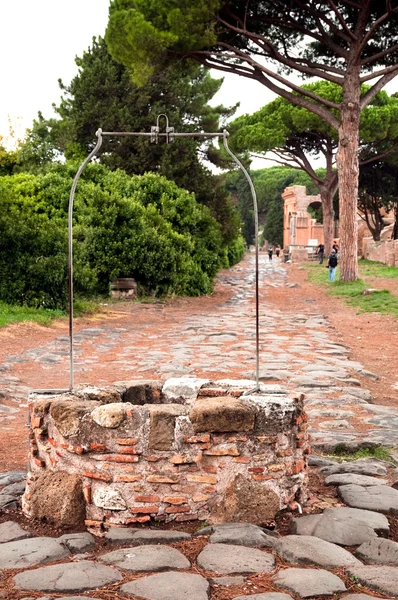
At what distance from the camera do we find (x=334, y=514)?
405cm

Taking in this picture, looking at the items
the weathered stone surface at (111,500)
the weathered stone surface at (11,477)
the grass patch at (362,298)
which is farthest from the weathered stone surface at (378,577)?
the grass patch at (362,298)

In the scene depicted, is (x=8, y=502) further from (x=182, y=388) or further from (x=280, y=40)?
(x=280, y=40)

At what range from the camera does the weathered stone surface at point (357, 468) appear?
493 cm

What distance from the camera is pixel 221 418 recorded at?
4070 mm

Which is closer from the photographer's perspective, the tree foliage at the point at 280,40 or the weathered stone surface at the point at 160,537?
the weathered stone surface at the point at 160,537

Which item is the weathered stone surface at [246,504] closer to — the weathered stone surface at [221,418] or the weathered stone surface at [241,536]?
the weathered stone surface at [241,536]

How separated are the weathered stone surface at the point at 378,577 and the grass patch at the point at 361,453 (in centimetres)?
Answer: 201

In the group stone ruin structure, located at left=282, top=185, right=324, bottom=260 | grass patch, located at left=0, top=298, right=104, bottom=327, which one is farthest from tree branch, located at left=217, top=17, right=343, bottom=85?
stone ruin structure, located at left=282, top=185, right=324, bottom=260

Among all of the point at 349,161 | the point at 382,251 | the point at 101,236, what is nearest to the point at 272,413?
the point at 101,236

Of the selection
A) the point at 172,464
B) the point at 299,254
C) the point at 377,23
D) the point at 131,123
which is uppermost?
the point at 377,23

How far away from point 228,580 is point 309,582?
0.37m

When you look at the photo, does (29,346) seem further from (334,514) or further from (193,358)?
(334,514)

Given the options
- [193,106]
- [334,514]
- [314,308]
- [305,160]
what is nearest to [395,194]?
[305,160]

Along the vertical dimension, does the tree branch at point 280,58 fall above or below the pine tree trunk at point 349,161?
above
